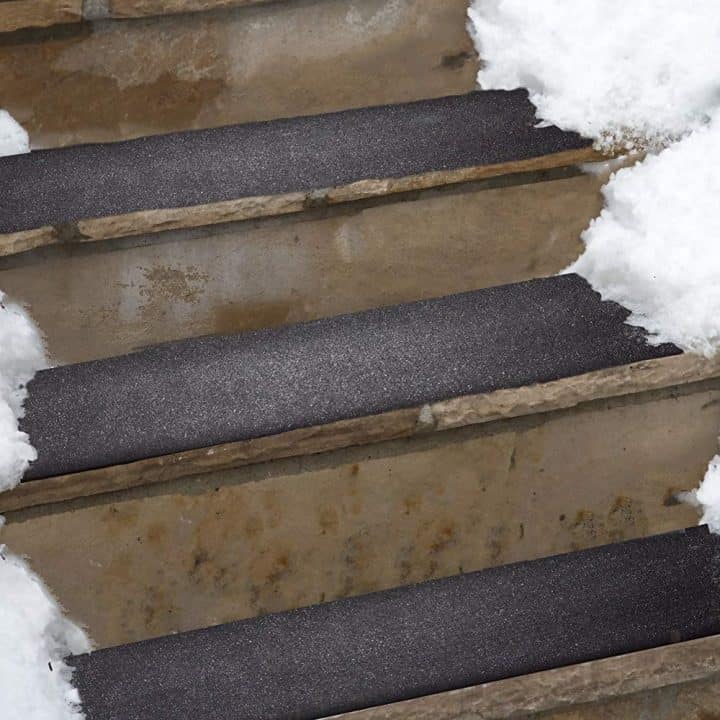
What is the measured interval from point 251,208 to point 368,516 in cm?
93

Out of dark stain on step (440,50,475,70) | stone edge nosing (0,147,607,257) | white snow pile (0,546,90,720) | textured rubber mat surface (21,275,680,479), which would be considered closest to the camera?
white snow pile (0,546,90,720)

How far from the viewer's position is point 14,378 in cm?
334

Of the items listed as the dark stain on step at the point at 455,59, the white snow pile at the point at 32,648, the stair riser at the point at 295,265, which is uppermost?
the dark stain on step at the point at 455,59

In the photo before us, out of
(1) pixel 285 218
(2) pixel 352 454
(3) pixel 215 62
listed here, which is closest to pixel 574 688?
(2) pixel 352 454

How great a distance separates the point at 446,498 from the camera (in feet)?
11.2

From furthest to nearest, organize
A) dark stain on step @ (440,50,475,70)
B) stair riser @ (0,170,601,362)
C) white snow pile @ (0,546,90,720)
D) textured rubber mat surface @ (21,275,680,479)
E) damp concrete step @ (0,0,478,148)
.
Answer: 1. dark stain on step @ (440,50,475,70)
2. damp concrete step @ (0,0,478,148)
3. stair riser @ (0,170,601,362)
4. textured rubber mat surface @ (21,275,680,479)
5. white snow pile @ (0,546,90,720)

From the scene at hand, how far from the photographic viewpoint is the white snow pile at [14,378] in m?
3.17

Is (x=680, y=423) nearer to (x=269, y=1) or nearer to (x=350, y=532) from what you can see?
(x=350, y=532)

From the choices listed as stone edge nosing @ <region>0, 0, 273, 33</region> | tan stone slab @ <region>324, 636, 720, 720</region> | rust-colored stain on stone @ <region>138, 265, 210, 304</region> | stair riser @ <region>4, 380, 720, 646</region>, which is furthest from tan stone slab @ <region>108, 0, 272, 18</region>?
tan stone slab @ <region>324, 636, 720, 720</region>

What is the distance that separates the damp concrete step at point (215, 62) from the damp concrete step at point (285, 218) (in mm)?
→ 151

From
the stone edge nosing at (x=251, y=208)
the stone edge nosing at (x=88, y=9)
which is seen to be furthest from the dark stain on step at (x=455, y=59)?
the stone edge nosing at (x=88, y=9)

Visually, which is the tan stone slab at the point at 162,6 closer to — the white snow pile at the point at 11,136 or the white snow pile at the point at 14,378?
the white snow pile at the point at 11,136

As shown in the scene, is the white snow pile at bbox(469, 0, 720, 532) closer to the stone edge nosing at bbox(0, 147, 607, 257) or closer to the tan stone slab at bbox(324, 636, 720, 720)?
the stone edge nosing at bbox(0, 147, 607, 257)

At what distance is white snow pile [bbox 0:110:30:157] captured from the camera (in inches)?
142
